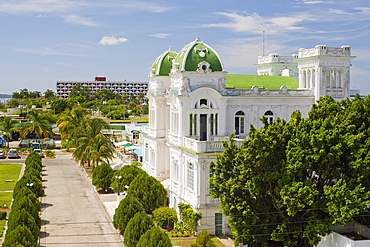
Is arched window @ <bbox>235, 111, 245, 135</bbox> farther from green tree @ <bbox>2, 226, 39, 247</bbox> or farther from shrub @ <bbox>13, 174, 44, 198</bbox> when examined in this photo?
green tree @ <bbox>2, 226, 39, 247</bbox>

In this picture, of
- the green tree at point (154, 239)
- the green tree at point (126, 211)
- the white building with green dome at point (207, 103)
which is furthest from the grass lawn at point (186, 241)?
the green tree at point (154, 239)

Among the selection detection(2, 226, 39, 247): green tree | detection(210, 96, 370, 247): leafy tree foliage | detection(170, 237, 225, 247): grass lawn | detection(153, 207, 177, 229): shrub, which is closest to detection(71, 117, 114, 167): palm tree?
detection(153, 207, 177, 229): shrub

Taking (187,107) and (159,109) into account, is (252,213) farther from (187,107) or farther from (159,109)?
(159,109)

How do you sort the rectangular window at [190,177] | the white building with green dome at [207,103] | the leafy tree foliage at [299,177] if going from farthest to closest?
the rectangular window at [190,177]
the white building with green dome at [207,103]
the leafy tree foliage at [299,177]

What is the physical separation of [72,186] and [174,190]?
1867 cm

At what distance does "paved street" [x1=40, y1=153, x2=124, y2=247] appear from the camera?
113ft

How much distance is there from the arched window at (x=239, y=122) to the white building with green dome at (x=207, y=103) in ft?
0.31

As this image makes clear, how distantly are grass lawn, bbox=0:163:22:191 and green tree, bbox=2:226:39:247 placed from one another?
26.0m

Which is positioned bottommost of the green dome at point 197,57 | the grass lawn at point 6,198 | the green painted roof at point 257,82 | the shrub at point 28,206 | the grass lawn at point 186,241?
the grass lawn at point 186,241

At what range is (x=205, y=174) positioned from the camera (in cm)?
3472

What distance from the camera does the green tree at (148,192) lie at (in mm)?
38688

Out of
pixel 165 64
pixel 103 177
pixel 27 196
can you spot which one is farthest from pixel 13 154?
pixel 27 196

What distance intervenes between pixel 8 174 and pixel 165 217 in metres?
32.4

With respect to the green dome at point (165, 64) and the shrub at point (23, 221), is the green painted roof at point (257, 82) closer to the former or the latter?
the green dome at point (165, 64)
